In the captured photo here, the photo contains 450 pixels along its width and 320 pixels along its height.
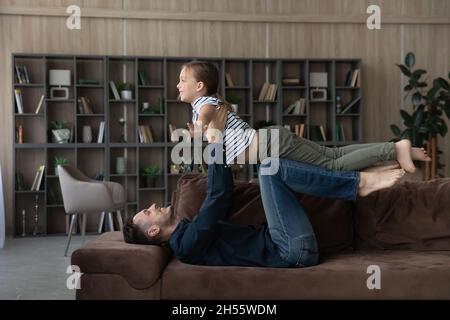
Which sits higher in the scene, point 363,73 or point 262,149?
point 363,73

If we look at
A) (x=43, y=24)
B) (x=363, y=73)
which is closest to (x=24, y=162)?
(x=43, y=24)

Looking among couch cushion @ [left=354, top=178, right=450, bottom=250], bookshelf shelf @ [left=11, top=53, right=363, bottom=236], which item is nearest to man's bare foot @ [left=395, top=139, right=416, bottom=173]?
couch cushion @ [left=354, top=178, right=450, bottom=250]

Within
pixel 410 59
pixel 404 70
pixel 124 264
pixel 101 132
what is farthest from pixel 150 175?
pixel 124 264

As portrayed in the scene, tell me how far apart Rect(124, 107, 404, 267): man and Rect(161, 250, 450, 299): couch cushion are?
0.12m

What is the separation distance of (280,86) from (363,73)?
1.40 m

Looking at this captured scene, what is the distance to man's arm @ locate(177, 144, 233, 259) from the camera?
2.85 m

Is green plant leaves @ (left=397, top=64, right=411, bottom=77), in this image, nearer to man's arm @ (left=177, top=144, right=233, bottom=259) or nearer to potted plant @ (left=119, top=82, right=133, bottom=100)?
potted plant @ (left=119, top=82, right=133, bottom=100)

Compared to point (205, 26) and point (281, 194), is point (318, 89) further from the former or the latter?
point (281, 194)

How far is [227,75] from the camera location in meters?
8.27

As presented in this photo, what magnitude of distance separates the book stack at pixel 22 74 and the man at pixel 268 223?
17.7 feet

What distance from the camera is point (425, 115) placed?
830cm

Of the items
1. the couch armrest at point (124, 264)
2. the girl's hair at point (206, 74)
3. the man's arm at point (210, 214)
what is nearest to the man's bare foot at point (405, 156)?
the man's arm at point (210, 214)

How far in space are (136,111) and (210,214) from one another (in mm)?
5349

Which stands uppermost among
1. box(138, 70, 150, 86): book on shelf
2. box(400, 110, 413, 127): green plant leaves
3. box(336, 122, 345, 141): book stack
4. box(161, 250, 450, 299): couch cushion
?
box(138, 70, 150, 86): book on shelf
